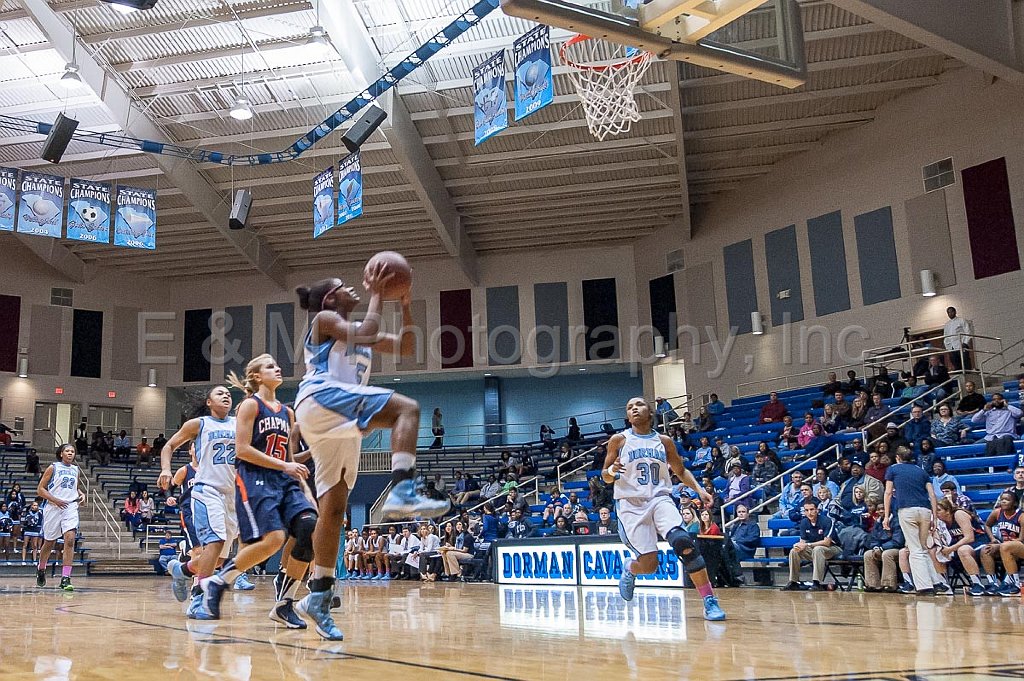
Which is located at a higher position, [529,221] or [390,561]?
[529,221]

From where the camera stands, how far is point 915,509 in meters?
9.66

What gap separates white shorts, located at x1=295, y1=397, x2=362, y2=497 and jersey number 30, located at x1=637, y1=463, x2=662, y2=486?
10.0 feet

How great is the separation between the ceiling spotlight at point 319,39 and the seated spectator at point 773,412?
11572mm

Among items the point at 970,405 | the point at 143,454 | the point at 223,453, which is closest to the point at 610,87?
the point at 970,405

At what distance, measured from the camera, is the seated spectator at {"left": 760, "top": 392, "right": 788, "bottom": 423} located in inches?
756

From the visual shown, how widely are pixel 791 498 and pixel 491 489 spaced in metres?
9.80

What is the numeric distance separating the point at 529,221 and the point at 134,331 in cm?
1429

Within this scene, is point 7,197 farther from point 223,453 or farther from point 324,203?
point 223,453

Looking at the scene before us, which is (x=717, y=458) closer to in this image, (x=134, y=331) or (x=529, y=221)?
(x=529, y=221)

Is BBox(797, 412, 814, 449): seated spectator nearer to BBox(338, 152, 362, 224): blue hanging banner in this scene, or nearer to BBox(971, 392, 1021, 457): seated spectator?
BBox(971, 392, 1021, 457): seated spectator

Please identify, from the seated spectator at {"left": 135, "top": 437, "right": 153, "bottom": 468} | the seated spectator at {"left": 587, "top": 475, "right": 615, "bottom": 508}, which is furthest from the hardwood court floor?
the seated spectator at {"left": 135, "top": 437, "right": 153, "bottom": 468}

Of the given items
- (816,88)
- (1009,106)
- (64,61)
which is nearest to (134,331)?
(64,61)

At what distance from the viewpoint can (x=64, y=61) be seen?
1880cm

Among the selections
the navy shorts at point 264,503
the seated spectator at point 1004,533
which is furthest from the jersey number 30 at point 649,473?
the seated spectator at point 1004,533
